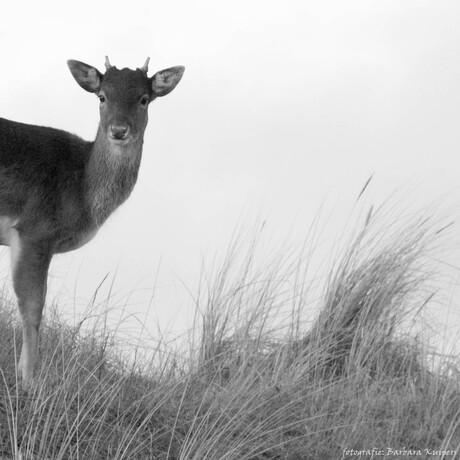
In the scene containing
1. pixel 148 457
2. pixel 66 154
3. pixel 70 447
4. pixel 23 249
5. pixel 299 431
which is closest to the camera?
pixel 70 447

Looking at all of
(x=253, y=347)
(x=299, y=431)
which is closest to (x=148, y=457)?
(x=299, y=431)

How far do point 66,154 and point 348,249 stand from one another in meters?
2.50

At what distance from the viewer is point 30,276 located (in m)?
6.64

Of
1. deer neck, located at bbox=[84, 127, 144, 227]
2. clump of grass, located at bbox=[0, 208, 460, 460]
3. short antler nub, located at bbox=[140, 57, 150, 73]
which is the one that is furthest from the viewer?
short antler nub, located at bbox=[140, 57, 150, 73]

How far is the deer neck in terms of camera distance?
7.12 metres

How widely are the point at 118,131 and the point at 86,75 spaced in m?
0.82

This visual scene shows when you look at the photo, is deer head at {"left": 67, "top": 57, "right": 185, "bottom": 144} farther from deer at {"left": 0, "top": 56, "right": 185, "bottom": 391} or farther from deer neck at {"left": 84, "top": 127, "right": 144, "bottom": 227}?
deer neck at {"left": 84, "top": 127, "right": 144, "bottom": 227}

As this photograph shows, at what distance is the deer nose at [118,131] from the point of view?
21.8 feet

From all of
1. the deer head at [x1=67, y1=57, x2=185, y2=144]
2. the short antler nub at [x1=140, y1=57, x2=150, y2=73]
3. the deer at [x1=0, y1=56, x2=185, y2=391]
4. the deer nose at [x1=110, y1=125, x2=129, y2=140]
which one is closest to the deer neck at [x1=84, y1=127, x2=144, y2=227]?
the deer at [x1=0, y1=56, x2=185, y2=391]

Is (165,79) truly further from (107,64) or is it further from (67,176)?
(67,176)

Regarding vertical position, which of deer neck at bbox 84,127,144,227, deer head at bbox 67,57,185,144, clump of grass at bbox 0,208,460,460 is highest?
deer head at bbox 67,57,185,144

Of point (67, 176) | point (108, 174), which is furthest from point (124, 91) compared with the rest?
point (67, 176)

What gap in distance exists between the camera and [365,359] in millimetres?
6980

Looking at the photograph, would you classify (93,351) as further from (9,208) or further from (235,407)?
(9,208)
